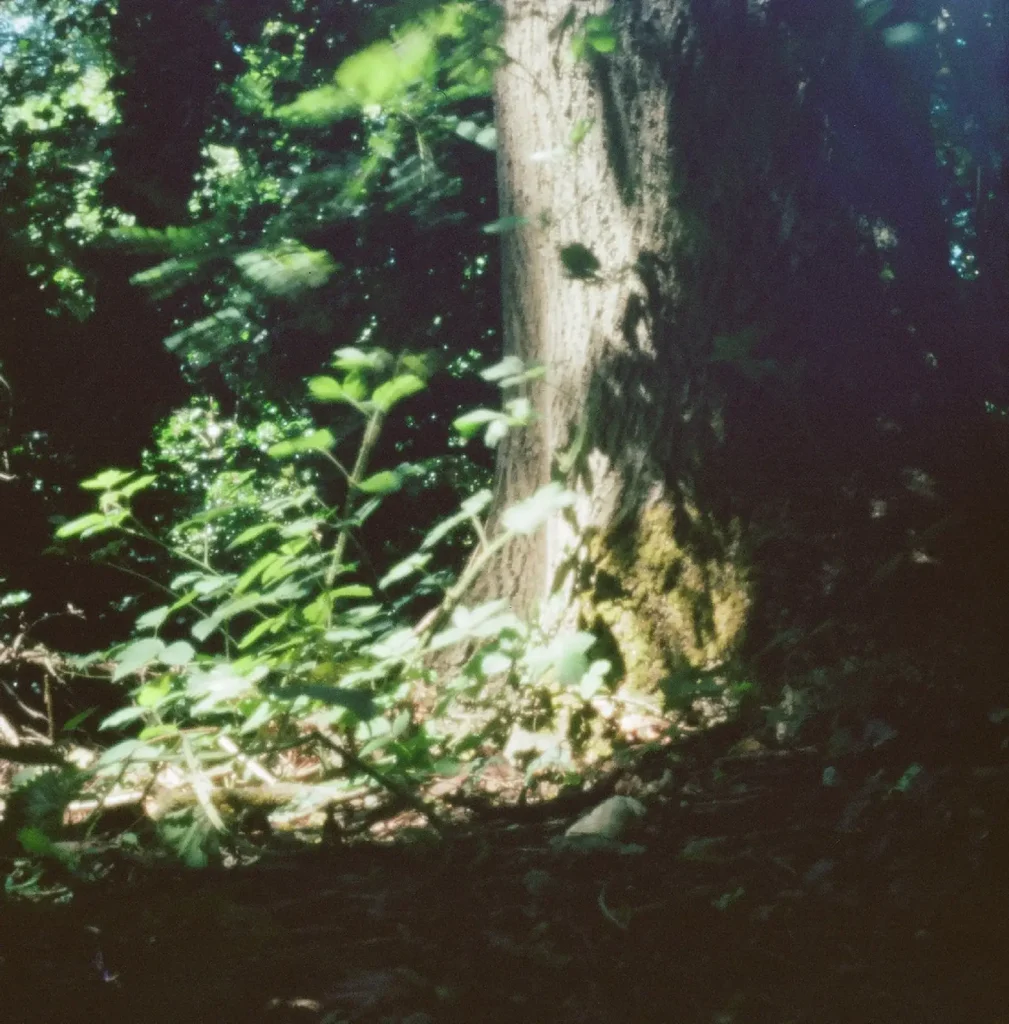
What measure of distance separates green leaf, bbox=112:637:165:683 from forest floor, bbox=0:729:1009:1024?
1.49 feet

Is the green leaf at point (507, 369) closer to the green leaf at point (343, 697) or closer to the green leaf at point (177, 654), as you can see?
the green leaf at point (177, 654)

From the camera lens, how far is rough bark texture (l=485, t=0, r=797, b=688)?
7.22 feet

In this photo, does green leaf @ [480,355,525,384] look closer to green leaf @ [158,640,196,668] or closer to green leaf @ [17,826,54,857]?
green leaf @ [158,640,196,668]

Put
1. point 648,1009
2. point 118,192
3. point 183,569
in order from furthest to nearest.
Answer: point 118,192, point 183,569, point 648,1009

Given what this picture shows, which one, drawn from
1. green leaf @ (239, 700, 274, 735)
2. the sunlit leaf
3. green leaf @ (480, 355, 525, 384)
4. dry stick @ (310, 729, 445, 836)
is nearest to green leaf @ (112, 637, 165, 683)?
green leaf @ (239, 700, 274, 735)

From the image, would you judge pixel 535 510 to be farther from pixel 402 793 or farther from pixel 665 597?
pixel 402 793

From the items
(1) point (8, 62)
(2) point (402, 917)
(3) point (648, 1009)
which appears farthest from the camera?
(1) point (8, 62)

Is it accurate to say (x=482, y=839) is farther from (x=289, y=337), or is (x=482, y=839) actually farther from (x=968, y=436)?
(x=289, y=337)

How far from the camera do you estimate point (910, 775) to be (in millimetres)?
1348

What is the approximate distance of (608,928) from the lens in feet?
3.83

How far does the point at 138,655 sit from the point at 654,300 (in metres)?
1.55

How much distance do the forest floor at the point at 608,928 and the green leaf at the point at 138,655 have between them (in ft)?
1.49

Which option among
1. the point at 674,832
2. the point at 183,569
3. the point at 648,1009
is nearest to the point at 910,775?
the point at 674,832

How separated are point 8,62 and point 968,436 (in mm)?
10584
